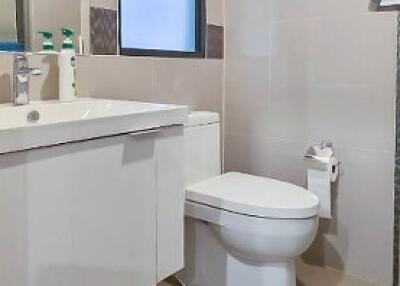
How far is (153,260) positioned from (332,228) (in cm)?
101

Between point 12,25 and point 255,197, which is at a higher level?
point 12,25

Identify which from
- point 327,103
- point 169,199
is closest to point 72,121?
point 169,199

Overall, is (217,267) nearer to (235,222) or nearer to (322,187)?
(235,222)

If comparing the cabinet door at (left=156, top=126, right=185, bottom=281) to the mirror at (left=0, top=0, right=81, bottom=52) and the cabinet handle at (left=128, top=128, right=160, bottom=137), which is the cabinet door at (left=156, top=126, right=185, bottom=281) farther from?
the mirror at (left=0, top=0, right=81, bottom=52)

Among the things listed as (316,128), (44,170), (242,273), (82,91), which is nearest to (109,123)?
(44,170)

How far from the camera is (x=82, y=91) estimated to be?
1.58 meters

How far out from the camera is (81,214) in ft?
3.45

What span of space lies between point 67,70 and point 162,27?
680 mm

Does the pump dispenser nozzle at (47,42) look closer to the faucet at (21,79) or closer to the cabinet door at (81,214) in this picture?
the faucet at (21,79)

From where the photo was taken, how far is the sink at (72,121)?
92cm

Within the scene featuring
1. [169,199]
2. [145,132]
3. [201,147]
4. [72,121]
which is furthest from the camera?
[201,147]

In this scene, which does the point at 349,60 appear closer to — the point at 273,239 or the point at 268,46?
the point at 268,46

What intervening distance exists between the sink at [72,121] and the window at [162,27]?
1.47 feet

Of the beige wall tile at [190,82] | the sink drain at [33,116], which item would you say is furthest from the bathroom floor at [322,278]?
the sink drain at [33,116]
